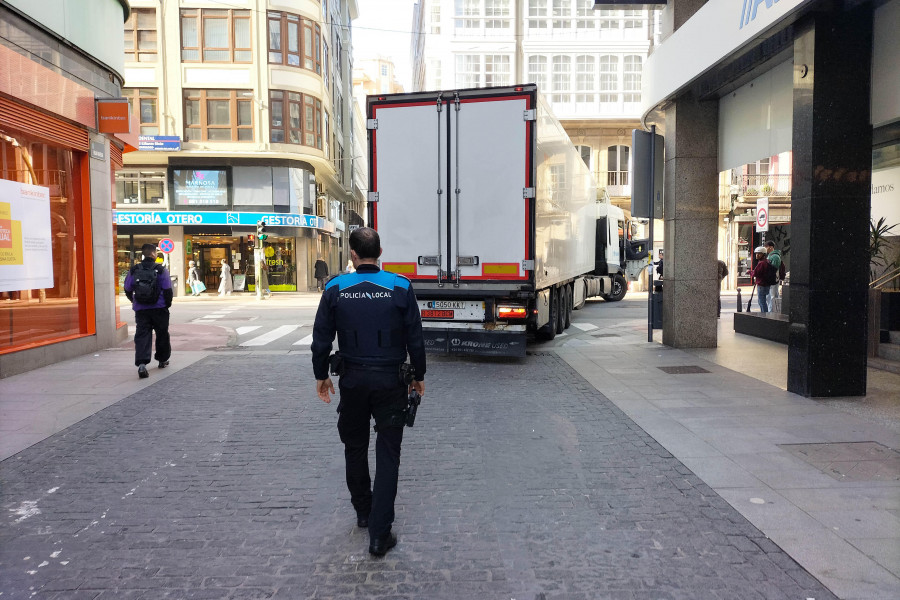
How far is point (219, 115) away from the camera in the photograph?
103ft

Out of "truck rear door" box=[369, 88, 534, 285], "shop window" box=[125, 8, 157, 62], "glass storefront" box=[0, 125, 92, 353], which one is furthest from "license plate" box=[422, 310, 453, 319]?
"shop window" box=[125, 8, 157, 62]

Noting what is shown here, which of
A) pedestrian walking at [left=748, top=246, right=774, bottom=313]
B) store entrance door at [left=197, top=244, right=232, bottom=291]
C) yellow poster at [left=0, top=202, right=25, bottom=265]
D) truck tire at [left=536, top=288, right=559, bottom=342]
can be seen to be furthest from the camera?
store entrance door at [left=197, top=244, right=232, bottom=291]

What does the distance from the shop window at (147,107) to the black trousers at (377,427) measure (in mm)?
31284

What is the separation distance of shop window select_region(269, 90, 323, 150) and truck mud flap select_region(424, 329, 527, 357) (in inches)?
968

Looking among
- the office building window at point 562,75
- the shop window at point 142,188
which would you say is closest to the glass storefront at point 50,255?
the shop window at point 142,188

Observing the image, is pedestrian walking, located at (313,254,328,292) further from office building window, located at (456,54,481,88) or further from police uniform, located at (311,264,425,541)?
police uniform, located at (311,264,425,541)

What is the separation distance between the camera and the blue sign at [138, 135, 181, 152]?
2997 cm

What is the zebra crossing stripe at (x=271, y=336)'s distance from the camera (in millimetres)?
13373

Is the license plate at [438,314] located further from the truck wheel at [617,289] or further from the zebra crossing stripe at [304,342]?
the truck wheel at [617,289]

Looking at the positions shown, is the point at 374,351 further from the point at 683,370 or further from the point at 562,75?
the point at 562,75

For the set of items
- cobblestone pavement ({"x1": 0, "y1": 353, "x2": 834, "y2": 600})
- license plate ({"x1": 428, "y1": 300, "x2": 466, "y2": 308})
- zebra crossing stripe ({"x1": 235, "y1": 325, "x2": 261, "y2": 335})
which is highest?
license plate ({"x1": 428, "y1": 300, "x2": 466, "y2": 308})

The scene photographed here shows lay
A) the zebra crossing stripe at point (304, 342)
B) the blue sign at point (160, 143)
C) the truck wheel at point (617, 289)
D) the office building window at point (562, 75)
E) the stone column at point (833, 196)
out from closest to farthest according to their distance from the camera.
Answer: the stone column at point (833, 196) → the zebra crossing stripe at point (304, 342) → the truck wheel at point (617, 289) → the blue sign at point (160, 143) → the office building window at point (562, 75)

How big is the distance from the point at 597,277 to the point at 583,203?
242 inches

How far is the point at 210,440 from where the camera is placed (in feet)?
19.6
